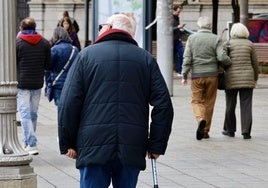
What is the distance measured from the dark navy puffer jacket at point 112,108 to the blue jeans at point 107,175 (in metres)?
0.09

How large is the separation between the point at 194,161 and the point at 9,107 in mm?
3702

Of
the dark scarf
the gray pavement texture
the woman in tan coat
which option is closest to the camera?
the dark scarf

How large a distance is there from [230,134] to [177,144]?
3.96 ft

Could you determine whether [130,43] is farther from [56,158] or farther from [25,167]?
[56,158]

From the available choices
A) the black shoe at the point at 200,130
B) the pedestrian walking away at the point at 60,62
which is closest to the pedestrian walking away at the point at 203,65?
the black shoe at the point at 200,130

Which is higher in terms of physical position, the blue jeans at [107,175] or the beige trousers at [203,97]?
the blue jeans at [107,175]

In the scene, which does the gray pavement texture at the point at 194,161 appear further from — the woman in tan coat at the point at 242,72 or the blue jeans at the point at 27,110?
the woman in tan coat at the point at 242,72

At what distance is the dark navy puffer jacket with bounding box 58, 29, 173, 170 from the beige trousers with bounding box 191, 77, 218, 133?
24.6 ft

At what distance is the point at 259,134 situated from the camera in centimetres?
1536

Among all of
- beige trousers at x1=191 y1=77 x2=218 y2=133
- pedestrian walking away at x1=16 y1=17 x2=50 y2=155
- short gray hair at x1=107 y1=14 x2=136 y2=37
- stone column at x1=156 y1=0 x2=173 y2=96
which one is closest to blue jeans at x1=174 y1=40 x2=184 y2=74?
stone column at x1=156 y1=0 x2=173 y2=96

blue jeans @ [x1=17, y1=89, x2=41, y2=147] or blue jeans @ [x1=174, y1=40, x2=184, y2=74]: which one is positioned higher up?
blue jeans @ [x1=17, y1=89, x2=41, y2=147]

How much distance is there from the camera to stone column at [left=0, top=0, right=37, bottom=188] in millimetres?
9250

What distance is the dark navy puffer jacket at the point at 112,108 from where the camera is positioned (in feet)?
22.1

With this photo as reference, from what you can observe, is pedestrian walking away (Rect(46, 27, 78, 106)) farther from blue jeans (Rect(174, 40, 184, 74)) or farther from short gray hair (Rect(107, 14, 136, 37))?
blue jeans (Rect(174, 40, 184, 74))
